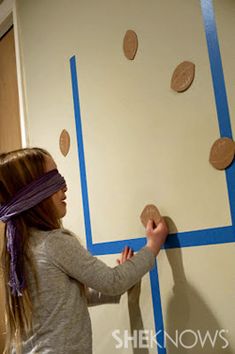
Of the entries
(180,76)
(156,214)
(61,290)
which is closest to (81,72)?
(180,76)

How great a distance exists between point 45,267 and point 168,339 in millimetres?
353

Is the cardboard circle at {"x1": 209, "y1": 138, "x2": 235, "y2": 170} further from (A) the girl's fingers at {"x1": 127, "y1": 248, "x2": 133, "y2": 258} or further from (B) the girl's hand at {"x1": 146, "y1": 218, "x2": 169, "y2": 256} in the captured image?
(A) the girl's fingers at {"x1": 127, "y1": 248, "x2": 133, "y2": 258}

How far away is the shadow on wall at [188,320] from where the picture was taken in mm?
893

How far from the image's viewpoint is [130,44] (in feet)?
3.62

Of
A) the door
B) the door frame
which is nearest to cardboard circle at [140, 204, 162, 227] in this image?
the door frame

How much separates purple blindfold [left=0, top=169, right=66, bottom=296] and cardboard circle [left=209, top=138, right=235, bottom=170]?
0.37 m

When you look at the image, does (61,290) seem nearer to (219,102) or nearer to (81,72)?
(219,102)

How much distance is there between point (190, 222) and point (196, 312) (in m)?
0.20

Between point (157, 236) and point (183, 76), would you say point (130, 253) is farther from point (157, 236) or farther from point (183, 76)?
point (183, 76)

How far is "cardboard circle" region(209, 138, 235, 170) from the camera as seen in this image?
85 centimetres

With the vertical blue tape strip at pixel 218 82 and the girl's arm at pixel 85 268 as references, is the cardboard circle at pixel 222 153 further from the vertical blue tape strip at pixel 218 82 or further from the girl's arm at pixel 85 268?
the girl's arm at pixel 85 268

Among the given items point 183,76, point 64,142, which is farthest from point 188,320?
point 64,142

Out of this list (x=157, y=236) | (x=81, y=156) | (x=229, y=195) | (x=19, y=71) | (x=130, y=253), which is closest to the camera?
(x=229, y=195)

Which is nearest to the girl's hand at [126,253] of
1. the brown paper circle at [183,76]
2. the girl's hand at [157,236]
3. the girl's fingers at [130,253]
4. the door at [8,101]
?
the girl's fingers at [130,253]
